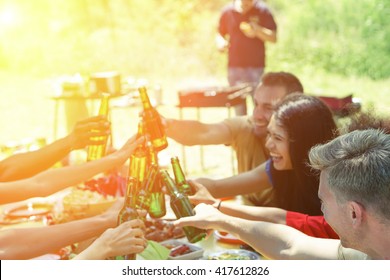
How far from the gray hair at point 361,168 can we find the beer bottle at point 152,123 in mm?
699

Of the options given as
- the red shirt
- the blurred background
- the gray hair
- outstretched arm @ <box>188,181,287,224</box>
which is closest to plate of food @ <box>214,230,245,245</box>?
outstretched arm @ <box>188,181,287,224</box>

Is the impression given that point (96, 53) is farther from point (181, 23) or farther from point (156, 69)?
point (181, 23)

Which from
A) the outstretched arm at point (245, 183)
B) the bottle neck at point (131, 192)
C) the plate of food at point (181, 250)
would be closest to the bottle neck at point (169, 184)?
the bottle neck at point (131, 192)

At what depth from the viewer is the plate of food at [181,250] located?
73.9 inches

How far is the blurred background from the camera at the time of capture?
24.9 ft

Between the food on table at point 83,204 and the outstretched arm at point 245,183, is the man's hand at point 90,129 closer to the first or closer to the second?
the food on table at point 83,204

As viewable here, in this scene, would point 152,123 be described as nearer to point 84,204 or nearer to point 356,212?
point 84,204

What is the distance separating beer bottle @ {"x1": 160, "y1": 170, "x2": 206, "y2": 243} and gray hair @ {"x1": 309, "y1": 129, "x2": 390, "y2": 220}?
465mm

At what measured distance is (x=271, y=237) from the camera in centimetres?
179

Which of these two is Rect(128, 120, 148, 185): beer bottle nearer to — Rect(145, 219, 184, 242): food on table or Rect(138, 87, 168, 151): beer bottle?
Rect(138, 87, 168, 151): beer bottle

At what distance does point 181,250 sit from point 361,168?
76 centimetres

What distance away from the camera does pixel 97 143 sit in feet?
6.84

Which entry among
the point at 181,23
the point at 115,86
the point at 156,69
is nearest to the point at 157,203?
the point at 115,86

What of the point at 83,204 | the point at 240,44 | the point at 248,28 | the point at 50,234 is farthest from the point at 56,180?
the point at 240,44
